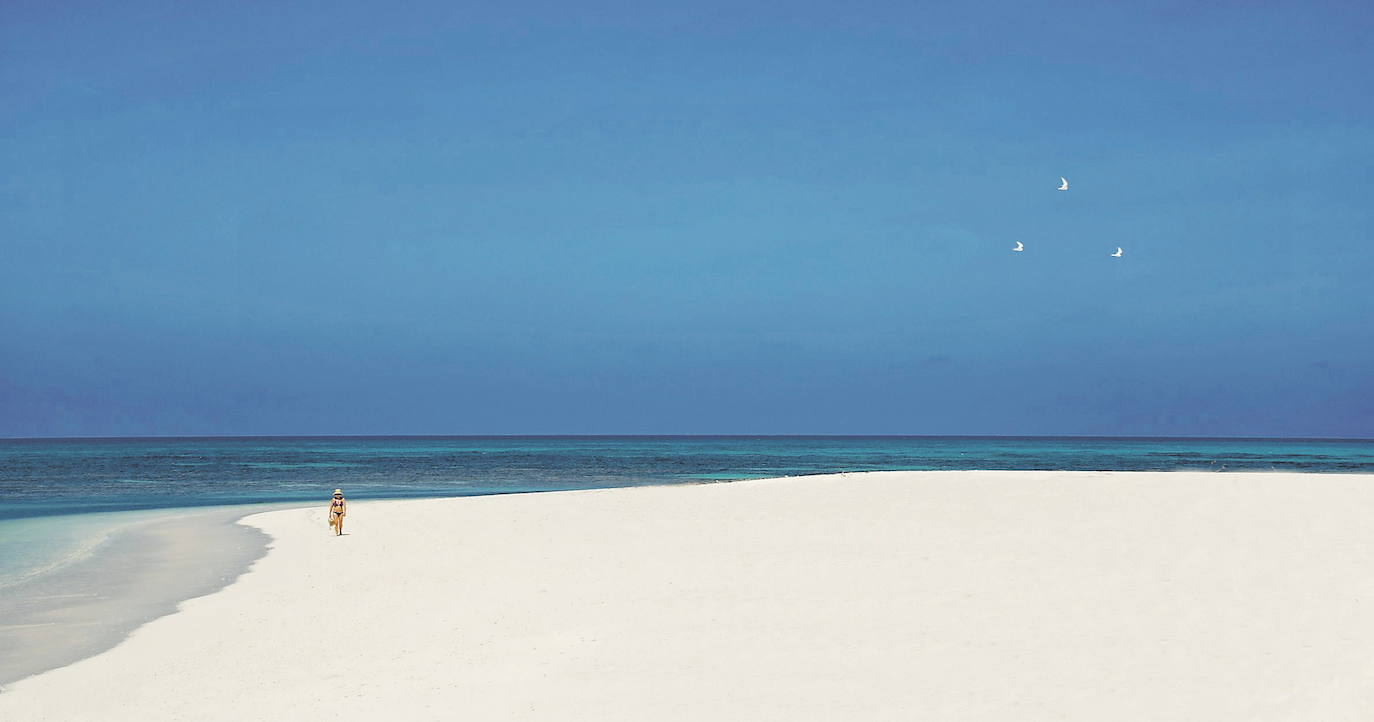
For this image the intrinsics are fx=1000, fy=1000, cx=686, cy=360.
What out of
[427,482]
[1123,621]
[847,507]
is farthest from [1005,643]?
[427,482]

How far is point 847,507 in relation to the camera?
2481cm

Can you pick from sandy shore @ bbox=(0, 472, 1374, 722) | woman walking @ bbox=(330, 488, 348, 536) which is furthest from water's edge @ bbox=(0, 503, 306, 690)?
woman walking @ bbox=(330, 488, 348, 536)

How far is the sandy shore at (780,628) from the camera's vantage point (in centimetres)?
838

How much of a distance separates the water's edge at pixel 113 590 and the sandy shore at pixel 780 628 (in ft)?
1.67

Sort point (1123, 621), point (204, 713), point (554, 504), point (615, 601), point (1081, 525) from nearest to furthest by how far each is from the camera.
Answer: point (204, 713)
point (1123, 621)
point (615, 601)
point (1081, 525)
point (554, 504)

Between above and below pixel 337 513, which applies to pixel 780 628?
below

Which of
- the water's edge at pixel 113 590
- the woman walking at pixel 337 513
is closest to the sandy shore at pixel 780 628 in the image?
the water's edge at pixel 113 590

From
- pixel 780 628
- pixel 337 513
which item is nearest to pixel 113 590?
pixel 337 513

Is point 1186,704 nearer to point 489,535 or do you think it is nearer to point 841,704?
point 841,704

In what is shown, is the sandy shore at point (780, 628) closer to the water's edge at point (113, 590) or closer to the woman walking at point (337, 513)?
the water's edge at point (113, 590)

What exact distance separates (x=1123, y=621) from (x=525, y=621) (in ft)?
22.1

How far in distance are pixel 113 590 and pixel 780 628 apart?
36.2 ft

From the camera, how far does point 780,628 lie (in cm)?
1098

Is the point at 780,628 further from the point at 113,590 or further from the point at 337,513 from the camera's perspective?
the point at 337,513
